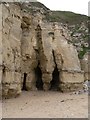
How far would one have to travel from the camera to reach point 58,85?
22.2m

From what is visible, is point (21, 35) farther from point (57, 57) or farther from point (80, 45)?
point (80, 45)

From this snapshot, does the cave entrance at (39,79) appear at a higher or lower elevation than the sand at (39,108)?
higher

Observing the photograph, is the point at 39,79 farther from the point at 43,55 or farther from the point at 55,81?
the point at 43,55

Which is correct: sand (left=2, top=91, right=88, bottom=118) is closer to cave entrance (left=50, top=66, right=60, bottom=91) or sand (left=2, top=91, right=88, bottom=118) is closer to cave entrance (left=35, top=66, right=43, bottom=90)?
cave entrance (left=50, top=66, right=60, bottom=91)

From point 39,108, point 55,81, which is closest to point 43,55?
point 55,81

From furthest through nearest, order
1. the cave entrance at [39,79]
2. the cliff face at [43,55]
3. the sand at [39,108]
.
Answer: the cave entrance at [39,79] < the cliff face at [43,55] < the sand at [39,108]

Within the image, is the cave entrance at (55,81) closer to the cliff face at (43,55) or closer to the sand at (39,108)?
the cliff face at (43,55)

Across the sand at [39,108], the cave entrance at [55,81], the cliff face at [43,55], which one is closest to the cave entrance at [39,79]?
the cliff face at [43,55]

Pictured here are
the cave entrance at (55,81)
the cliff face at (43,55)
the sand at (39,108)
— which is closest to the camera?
the sand at (39,108)

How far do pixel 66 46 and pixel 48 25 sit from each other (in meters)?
2.17

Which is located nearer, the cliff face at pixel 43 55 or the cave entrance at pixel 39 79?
the cliff face at pixel 43 55

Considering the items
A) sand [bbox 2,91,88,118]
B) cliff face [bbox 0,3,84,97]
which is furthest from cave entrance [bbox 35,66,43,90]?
sand [bbox 2,91,88,118]

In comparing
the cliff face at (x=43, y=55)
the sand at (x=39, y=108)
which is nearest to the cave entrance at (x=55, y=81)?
the cliff face at (x=43, y=55)

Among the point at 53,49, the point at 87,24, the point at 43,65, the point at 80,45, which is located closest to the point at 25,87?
the point at 43,65
